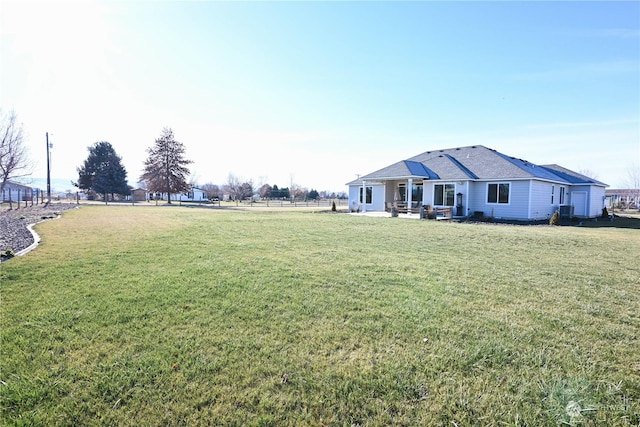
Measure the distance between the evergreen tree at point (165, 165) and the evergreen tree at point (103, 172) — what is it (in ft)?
36.4

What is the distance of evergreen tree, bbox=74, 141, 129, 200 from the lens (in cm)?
5244

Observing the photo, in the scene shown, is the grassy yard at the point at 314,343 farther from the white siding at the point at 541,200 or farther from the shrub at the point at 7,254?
the white siding at the point at 541,200

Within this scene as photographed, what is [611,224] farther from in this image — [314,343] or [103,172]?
[103,172]

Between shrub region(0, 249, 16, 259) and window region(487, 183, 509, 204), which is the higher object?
window region(487, 183, 509, 204)

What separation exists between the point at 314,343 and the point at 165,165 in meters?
49.7

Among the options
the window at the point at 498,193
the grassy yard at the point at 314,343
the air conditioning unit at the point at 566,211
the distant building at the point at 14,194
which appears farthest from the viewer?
the distant building at the point at 14,194

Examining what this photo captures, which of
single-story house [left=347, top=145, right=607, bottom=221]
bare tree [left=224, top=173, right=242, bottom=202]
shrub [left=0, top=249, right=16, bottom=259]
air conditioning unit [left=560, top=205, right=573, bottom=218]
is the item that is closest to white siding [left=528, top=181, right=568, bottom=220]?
single-story house [left=347, top=145, right=607, bottom=221]

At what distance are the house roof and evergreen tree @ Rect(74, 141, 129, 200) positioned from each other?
4857cm

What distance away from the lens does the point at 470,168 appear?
73.2ft

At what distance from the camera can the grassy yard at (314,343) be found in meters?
2.28

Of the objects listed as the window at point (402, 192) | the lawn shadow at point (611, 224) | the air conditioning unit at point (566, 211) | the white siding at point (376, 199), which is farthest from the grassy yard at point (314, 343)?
the white siding at point (376, 199)

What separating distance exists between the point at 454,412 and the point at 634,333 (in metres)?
2.81

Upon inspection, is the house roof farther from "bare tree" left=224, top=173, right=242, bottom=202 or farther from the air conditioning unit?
"bare tree" left=224, top=173, right=242, bottom=202

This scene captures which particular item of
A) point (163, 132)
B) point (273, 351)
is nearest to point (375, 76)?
point (273, 351)
